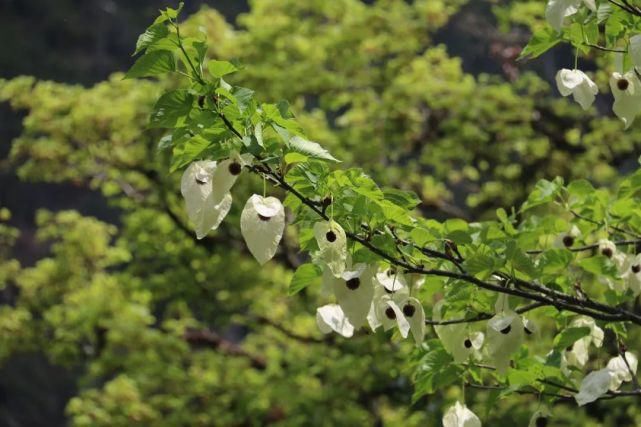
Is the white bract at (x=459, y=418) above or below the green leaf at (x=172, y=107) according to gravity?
below

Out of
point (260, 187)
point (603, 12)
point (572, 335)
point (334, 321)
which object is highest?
point (603, 12)

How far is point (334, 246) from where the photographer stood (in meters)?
1.23

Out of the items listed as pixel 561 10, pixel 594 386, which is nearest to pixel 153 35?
pixel 561 10

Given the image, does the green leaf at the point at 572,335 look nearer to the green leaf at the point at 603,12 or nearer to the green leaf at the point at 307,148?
the green leaf at the point at 603,12

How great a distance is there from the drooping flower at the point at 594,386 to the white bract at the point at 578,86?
410 mm

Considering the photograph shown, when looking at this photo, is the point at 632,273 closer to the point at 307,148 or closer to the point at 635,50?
the point at 635,50

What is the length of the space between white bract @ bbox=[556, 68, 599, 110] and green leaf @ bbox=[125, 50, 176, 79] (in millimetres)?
603

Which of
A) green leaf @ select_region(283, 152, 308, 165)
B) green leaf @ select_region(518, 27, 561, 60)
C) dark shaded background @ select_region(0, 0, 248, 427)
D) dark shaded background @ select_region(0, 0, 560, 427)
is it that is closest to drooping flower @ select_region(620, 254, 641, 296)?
green leaf @ select_region(518, 27, 561, 60)

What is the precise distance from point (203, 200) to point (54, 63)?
56.7 feet

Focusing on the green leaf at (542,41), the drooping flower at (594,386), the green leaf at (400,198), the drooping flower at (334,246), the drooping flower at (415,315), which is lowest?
the drooping flower at (594,386)

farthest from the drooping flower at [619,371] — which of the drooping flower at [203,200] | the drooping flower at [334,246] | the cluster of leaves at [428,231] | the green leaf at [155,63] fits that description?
A: the green leaf at [155,63]

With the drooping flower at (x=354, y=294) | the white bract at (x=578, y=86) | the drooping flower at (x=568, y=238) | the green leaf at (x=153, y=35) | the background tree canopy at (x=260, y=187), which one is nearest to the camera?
the green leaf at (x=153, y=35)

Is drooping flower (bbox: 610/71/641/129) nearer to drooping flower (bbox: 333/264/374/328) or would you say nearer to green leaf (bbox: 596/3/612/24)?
green leaf (bbox: 596/3/612/24)

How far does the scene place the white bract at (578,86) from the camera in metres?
1.50
